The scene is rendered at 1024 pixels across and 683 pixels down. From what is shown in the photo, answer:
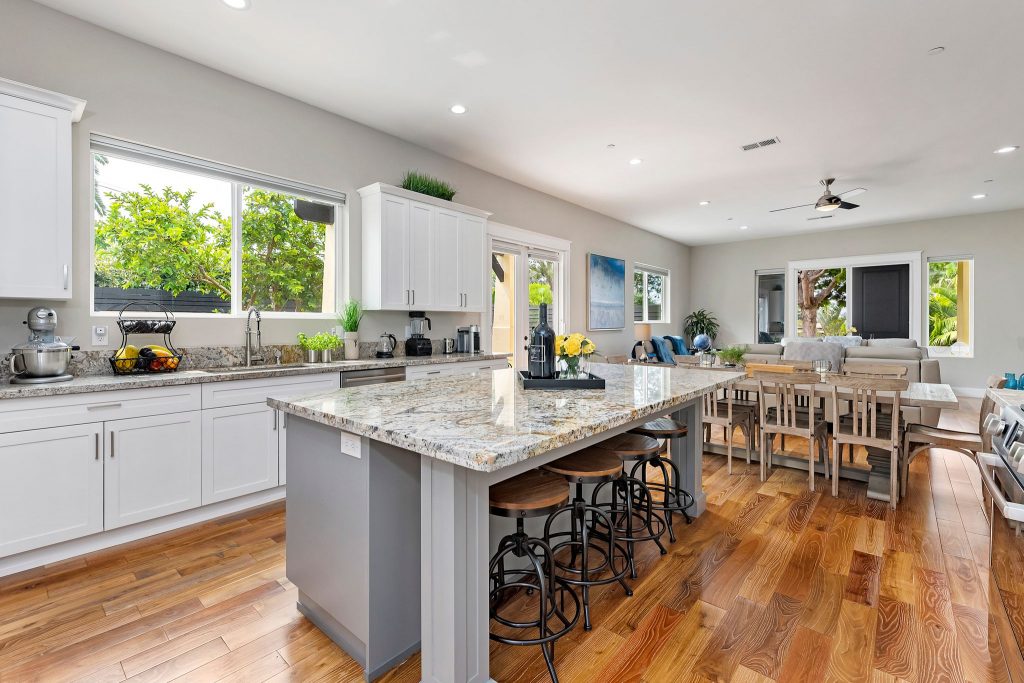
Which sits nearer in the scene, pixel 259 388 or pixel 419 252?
pixel 259 388

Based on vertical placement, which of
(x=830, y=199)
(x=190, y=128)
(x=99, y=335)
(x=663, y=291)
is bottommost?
(x=99, y=335)

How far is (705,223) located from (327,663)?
7.98m

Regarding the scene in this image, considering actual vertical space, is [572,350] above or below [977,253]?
below

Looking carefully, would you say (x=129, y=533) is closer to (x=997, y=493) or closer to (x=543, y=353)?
(x=543, y=353)

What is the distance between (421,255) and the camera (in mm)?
4207

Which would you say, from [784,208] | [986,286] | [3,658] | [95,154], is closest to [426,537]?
[3,658]

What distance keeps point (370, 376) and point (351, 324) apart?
1.89 ft

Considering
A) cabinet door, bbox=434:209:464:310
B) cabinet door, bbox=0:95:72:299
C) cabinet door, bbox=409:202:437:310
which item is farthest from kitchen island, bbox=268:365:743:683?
cabinet door, bbox=434:209:464:310

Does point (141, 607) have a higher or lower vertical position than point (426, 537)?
lower

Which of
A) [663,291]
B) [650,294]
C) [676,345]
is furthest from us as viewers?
[663,291]

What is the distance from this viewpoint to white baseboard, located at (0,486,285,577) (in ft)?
7.45

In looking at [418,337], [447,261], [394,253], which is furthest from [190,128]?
[418,337]

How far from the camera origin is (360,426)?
4.72 feet

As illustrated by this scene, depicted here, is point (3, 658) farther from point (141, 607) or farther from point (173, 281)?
point (173, 281)
